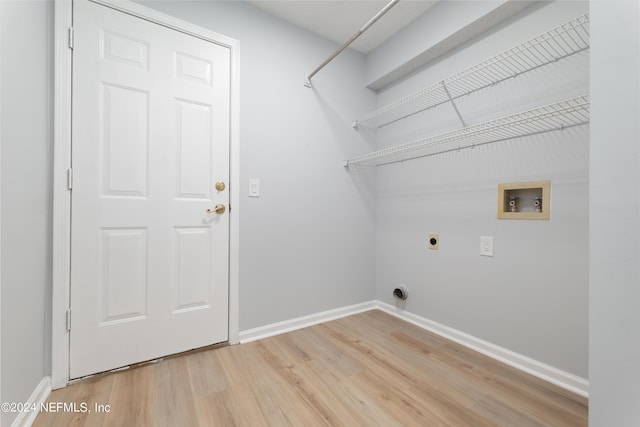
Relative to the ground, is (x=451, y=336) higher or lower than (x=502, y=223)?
lower

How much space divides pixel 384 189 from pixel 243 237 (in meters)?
1.32

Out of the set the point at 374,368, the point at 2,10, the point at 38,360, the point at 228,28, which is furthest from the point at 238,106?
the point at 374,368

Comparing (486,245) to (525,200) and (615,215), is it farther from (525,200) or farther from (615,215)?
(615,215)

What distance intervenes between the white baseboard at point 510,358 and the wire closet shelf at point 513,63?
1614 millimetres

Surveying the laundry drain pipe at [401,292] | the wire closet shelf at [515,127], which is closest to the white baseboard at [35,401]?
the laundry drain pipe at [401,292]

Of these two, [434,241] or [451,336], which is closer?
[451,336]

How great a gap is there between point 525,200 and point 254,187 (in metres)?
1.71

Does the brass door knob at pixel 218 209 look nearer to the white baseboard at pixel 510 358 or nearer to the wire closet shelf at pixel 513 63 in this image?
the wire closet shelf at pixel 513 63

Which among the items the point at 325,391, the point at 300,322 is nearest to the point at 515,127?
the point at 325,391

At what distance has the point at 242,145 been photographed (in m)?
1.85

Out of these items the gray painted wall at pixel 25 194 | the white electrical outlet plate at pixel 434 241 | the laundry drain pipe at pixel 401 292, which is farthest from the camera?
the laundry drain pipe at pixel 401 292

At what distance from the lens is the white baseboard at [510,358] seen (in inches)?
52.1

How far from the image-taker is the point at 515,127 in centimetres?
152

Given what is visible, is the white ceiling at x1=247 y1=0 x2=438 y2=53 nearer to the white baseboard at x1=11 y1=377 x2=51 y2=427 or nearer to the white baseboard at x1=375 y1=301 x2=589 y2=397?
the white baseboard at x1=375 y1=301 x2=589 y2=397
